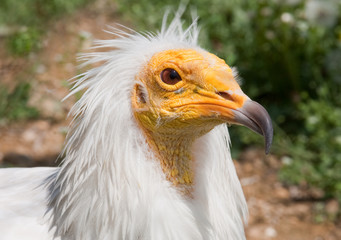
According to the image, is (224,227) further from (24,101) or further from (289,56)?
(24,101)

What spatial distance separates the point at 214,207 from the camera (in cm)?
274

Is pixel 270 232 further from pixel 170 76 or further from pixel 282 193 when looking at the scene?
pixel 170 76

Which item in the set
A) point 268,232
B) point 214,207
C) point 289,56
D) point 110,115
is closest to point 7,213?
point 110,115

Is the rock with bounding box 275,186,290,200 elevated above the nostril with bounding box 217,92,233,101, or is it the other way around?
the nostril with bounding box 217,92,233,101

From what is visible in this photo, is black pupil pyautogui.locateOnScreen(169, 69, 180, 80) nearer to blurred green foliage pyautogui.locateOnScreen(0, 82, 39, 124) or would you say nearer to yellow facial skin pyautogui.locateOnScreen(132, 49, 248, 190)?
yellow facial skin pyautogui.locateOnScreen(132, 49, 248, 190)

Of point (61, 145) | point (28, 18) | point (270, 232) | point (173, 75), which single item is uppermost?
point (28, 18)

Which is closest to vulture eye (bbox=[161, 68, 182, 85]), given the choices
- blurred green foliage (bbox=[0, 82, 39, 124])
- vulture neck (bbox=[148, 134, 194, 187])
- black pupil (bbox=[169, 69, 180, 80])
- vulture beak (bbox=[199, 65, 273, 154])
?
black pupil (bbox=[169, 69, 180, 80])

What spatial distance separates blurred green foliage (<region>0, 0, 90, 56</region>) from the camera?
6297 mm

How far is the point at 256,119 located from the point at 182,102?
40 centimetres

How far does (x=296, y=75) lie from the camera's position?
5.60 meters

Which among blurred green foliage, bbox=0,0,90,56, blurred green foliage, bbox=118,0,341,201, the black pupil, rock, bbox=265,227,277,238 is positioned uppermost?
blurred green foliage, bbox=0,0,90,56

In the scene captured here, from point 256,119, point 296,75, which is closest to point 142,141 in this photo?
point 256,119

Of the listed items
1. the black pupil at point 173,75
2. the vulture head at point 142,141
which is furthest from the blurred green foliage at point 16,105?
the black pupil at point 173,75

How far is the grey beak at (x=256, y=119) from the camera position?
88.5 inches
